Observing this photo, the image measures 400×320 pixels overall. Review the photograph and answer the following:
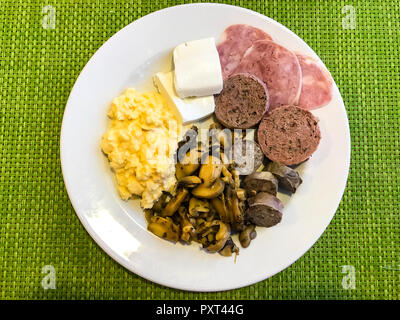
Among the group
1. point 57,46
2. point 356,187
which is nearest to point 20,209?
point 57,46

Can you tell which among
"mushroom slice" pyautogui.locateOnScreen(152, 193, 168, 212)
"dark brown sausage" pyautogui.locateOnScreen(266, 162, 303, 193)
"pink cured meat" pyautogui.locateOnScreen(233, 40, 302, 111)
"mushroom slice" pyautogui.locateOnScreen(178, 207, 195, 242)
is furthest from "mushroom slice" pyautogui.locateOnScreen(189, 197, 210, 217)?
"pink cured meat" pyautogui.locateOnScreen(233, 40, 302, 111)

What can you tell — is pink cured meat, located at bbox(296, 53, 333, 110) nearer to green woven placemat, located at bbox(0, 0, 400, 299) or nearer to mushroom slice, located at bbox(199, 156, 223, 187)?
green woven placemat, located at bbox(0, 0, 400, 299)

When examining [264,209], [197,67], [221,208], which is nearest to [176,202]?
[221,208]

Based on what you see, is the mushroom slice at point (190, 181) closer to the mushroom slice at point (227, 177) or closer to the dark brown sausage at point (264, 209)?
the mushroom slice at point (227, 177)

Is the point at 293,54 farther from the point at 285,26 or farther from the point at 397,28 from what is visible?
the point at 397,28

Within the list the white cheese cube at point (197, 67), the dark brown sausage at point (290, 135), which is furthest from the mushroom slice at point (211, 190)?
the white cheese cube at point (197, 67)

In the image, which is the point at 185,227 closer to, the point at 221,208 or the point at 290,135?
the point at 221,208
